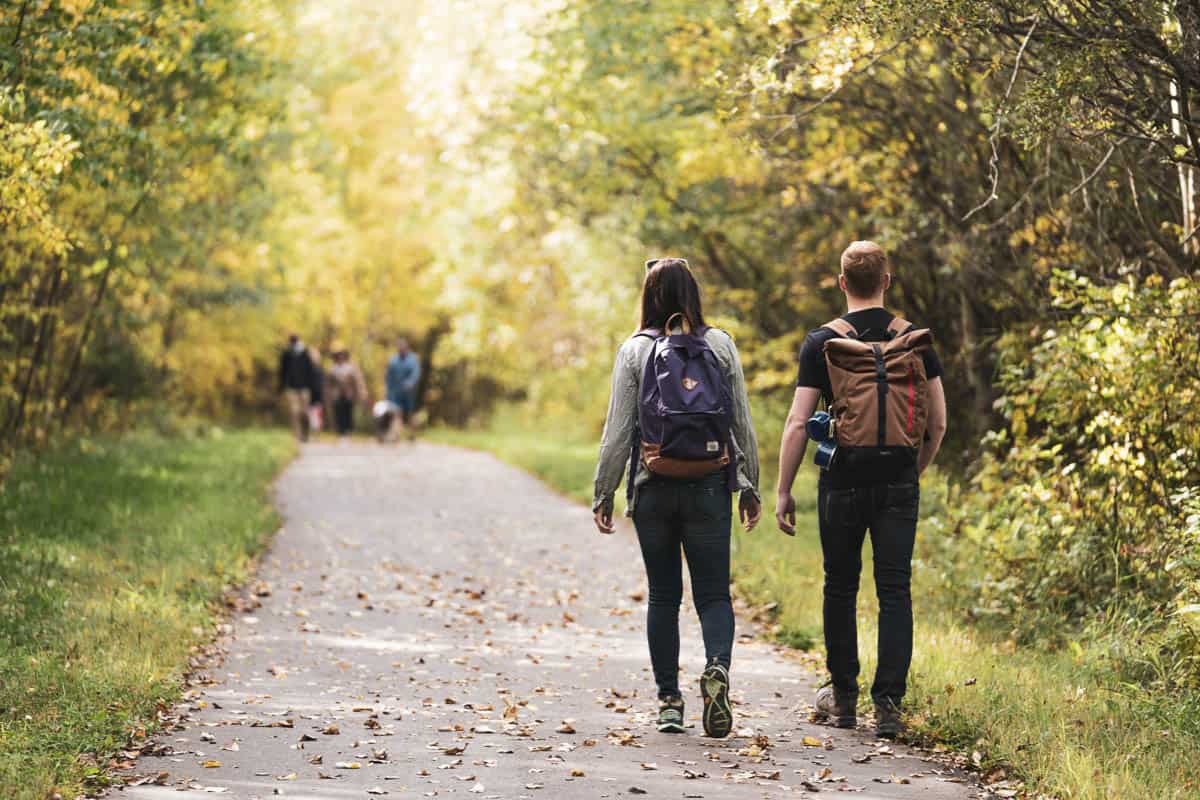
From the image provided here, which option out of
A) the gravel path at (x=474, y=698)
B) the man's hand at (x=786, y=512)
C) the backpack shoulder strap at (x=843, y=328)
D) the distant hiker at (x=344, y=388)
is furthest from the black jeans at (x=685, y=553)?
the distant hiker at (x=344, y=388)

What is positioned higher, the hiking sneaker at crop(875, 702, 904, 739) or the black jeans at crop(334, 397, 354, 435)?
the black jeans at crop(334, 397, 354, 435)

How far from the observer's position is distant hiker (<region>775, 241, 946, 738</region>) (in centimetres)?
625

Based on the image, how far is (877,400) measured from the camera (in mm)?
6242

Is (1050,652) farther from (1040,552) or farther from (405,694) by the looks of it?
(405,694)

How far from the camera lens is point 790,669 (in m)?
8.05

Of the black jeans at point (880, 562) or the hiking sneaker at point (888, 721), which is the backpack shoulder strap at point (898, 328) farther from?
the hiking sneaker at point (888, 721)

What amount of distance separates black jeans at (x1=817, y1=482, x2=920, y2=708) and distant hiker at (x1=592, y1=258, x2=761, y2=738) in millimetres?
392

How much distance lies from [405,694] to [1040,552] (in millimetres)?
3977

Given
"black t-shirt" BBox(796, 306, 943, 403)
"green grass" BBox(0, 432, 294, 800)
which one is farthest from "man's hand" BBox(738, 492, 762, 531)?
"green grass" BBox(0, 432, 294, 800)

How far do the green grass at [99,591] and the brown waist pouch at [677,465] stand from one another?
8.25 feet

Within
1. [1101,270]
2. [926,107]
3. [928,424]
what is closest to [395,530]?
[926,107]

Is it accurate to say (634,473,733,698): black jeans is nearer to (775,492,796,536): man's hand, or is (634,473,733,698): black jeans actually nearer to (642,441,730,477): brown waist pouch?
(642,441,730,477): brown waist pouch

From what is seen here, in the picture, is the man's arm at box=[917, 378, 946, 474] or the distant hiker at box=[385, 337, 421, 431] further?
the distant hiker at box=[385, 337, 421, 431]

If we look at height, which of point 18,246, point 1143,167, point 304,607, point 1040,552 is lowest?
point 304,607
